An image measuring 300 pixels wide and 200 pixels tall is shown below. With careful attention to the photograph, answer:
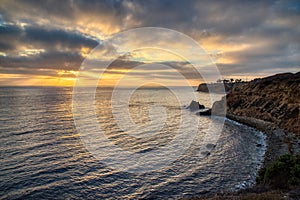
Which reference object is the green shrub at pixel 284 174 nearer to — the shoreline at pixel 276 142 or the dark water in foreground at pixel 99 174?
the dark water in foreground at pixel 99 174

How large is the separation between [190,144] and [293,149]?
15395 mm

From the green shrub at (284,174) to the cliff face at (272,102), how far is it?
26.6m

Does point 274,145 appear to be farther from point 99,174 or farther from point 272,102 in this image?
point 272,102

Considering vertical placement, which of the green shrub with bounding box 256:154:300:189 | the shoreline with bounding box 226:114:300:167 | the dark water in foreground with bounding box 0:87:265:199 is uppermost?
the green shrub with bounding box 256:154:300:189

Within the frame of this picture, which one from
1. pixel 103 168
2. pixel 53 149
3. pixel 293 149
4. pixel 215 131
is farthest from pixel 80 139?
pixel 293 149

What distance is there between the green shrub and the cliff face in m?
26.6

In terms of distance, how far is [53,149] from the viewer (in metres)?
32.3

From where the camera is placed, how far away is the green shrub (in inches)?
642

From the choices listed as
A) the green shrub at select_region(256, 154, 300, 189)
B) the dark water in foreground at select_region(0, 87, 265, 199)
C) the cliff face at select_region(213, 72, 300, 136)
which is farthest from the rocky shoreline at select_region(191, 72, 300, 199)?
the dark water in foreground at select_region(0, 87, 265, 199)

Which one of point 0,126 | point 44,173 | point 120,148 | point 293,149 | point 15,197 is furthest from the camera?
A: point 0,126

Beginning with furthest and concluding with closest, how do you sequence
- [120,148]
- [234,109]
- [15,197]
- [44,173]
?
[234,109], [120,148], [44,173], [15,197]

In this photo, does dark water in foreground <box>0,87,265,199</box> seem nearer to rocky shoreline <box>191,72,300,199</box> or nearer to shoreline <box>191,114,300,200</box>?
shoreline <box>191,114,300,200</box>

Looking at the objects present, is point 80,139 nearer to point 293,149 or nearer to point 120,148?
point 120,148

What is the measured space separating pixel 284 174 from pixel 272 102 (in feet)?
159
